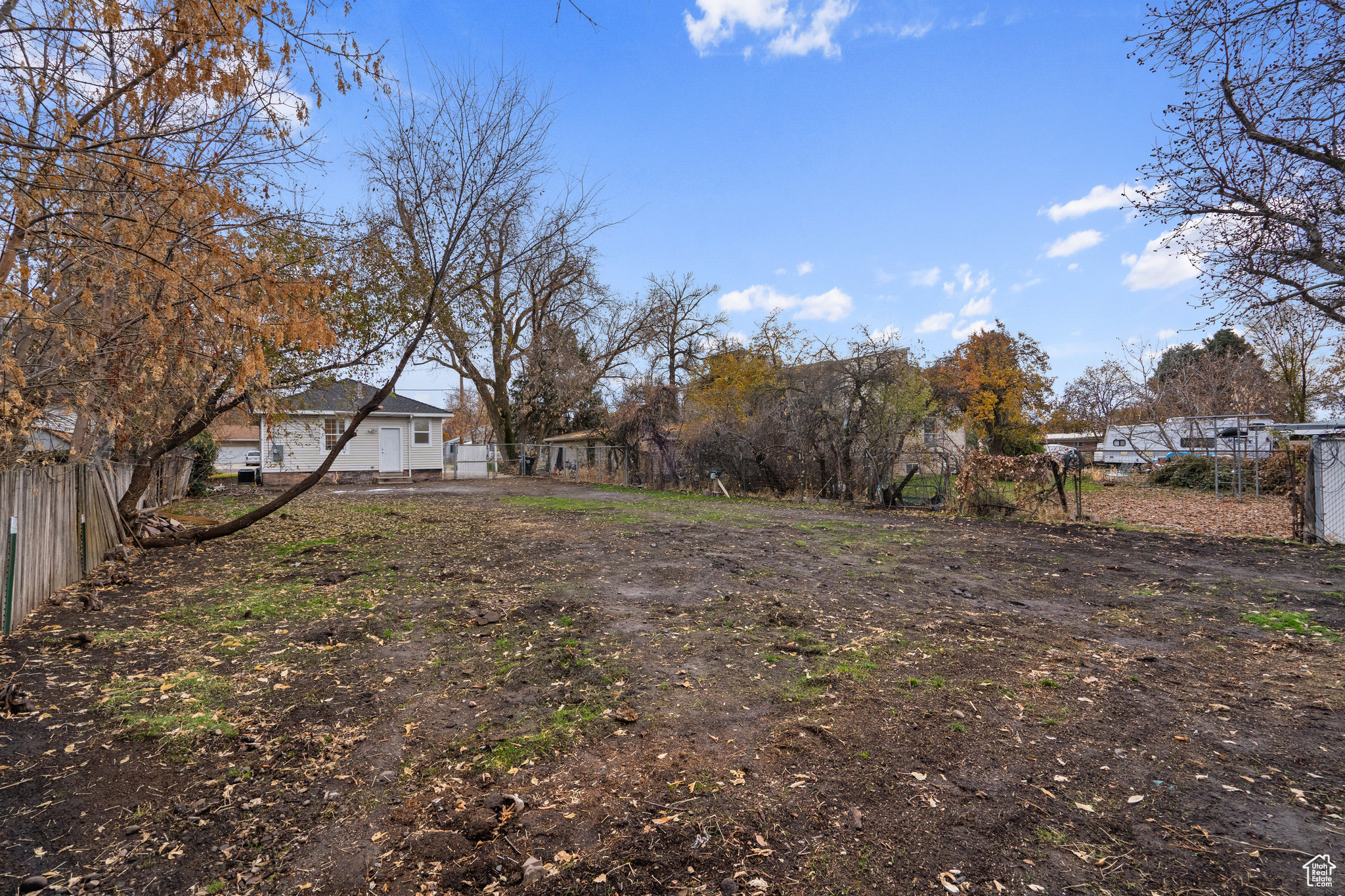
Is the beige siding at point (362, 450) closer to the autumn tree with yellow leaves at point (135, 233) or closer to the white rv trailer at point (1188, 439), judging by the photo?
the autumn tree with yellow leaves at point (135, 233)

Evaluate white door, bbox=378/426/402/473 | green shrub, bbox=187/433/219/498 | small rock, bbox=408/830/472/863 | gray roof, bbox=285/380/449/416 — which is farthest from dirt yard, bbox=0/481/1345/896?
white door, bbox=378/426/402/473

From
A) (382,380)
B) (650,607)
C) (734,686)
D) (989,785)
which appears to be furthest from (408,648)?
(382,380)

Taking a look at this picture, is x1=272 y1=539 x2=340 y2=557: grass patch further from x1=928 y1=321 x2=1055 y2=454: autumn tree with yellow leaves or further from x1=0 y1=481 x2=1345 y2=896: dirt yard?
x1=928 y1=321 x2=1055 y2=454: autumn tree with yellow leaves

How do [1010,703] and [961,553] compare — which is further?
[961,553]

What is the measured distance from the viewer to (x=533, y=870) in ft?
7.63

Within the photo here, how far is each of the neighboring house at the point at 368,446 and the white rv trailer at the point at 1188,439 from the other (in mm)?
27125

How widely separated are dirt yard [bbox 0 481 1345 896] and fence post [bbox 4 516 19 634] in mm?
300

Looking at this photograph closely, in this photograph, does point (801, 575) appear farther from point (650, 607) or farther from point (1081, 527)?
point (1081, 527)

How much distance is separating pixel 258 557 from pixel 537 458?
65.7ft

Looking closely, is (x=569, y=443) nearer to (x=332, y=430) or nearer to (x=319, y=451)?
(x=332, y=430)

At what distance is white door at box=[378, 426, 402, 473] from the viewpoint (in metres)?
26.0

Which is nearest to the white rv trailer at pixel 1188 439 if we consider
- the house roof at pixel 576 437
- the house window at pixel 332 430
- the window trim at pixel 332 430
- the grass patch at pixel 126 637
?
the grass patch at pixel 126 637

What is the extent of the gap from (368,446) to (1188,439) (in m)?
30.2

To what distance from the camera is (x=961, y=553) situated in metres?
8.74
